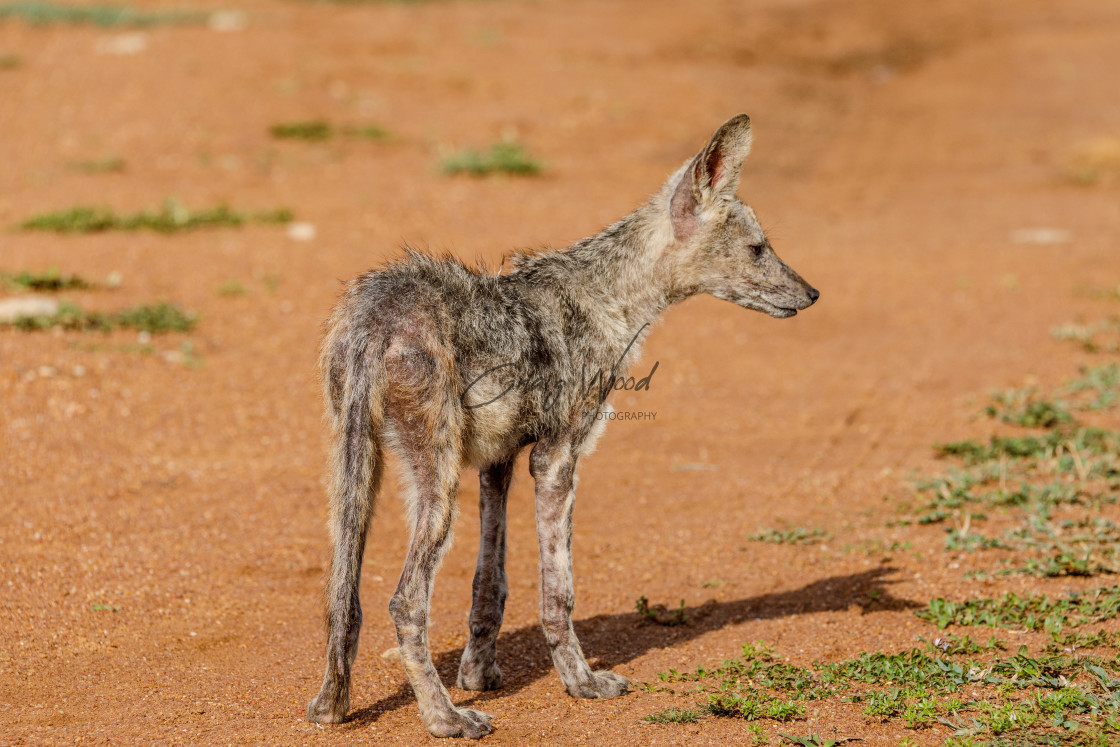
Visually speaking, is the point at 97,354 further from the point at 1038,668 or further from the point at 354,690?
the point at 1038,668

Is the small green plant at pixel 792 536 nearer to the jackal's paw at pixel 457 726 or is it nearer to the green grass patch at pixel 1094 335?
the jackal's paw at pixel 457 726

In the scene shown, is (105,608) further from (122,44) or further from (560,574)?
(122,44)

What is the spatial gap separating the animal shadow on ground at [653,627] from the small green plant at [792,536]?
551mm

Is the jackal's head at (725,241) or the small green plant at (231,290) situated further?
the small green plant at (231,290)

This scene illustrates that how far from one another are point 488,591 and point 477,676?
0.40m

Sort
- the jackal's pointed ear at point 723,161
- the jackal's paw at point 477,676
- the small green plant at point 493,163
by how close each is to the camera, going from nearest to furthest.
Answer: the jackal's paw at point 477,676 < the jackal's pointed ear at point 723,161 < the small green plant at point 493,163

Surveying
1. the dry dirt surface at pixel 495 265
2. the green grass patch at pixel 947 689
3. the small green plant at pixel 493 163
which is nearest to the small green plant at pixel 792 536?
the dry dirt surface at pixel 495 265

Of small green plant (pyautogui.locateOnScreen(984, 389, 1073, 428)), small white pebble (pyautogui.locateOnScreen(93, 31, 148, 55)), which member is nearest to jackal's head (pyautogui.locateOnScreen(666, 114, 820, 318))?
small green plant (pyautogui.locateOnScreen(984, 389, 1073, 428))

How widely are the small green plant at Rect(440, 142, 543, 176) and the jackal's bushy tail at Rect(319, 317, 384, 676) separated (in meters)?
11.4

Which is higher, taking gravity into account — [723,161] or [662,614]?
[723,161]

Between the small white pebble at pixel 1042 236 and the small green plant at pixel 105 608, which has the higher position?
the small white pebble at pixel 1042 236

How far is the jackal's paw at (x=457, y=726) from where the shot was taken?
469cm

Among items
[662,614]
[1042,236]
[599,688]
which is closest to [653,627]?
[662,614]

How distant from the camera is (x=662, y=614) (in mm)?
6262
